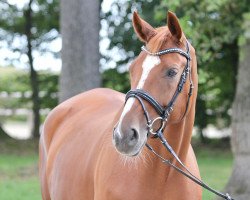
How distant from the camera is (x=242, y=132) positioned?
8.30 m

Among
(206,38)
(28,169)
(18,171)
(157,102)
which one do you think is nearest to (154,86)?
(157,102)

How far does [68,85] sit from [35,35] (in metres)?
10.2

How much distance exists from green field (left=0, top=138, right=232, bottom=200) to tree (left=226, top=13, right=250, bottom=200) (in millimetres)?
735

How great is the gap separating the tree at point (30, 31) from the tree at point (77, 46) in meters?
9.39

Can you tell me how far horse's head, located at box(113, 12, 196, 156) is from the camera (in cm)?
327

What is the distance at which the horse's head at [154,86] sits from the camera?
10.7ft

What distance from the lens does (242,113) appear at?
8.28 metres

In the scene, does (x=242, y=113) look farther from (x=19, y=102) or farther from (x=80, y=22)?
(x=19, y=102)

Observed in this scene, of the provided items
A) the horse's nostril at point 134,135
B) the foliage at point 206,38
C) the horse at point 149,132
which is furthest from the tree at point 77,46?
the horse's nostril at point 134,135

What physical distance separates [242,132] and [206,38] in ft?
4.83

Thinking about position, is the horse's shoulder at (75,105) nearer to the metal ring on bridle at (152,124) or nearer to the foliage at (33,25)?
the metal ring on bridle at (152,124)

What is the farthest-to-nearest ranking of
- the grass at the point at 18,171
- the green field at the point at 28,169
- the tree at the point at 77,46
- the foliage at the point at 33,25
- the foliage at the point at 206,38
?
the foliage at the point at 33,25 < the green field at the point at 28,169 < the grass at the point at 18,171 < the tree at the point at 77,46 < the foliage at the point at 206,38

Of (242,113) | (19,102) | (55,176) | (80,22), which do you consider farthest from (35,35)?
(55,176)

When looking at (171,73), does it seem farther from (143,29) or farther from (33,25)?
(33,25)
